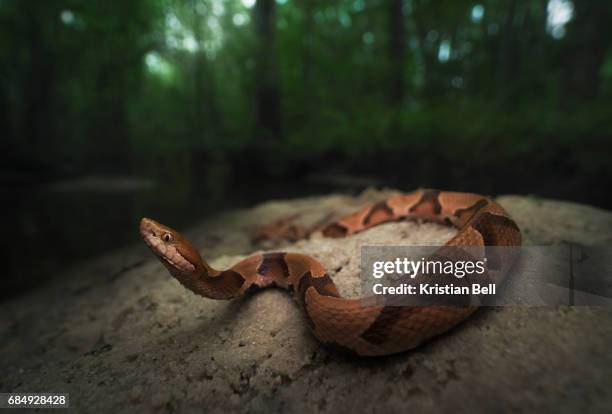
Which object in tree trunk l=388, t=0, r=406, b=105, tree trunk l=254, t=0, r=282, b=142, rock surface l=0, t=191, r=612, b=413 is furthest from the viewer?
tree trunk l=254, t=0, r=282, b=142

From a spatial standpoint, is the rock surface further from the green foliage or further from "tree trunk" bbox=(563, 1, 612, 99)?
"tree trunk" bbox=(563, 1, 612, 99)

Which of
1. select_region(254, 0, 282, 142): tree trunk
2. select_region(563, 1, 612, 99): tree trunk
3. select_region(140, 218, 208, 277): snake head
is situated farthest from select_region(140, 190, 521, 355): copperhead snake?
select_region(563, 1, 612, 99): tree trunk

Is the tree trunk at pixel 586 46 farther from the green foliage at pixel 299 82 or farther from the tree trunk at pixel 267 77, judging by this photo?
the tree trunk at pixel 267 77

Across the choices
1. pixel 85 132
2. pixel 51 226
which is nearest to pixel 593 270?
pixel 51 226

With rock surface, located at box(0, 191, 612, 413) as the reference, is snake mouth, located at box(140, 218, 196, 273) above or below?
above
